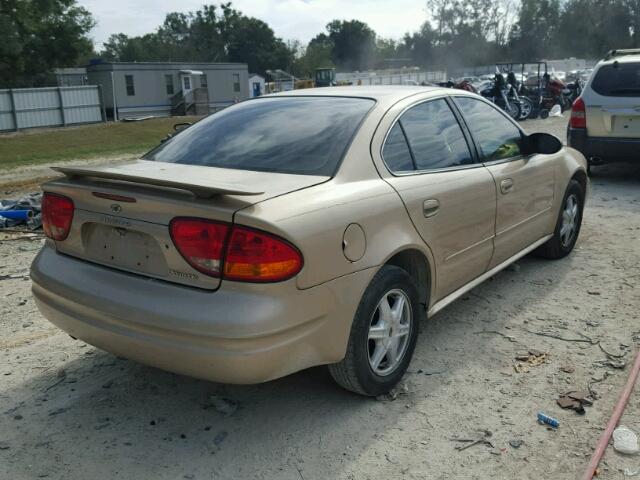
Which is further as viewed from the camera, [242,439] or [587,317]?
[587,317]

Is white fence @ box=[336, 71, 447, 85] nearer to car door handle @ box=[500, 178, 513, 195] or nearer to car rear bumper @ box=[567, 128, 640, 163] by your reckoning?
car rear bumper @ box=[567, 128, 640, 163]

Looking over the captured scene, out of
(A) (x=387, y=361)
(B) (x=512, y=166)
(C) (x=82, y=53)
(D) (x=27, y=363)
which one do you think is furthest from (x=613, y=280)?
(C) (x=82, y=53)

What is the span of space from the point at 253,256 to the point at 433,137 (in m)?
1.77

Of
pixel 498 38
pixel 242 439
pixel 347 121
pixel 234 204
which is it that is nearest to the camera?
pixel 234 204

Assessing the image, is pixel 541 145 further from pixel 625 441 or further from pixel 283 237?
pixel 283 237

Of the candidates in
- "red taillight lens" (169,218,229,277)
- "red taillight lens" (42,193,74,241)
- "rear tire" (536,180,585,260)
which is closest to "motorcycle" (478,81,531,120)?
"rear tire" (536,180,585,260)

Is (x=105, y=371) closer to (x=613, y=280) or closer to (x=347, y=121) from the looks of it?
→ (x=347, y=121)

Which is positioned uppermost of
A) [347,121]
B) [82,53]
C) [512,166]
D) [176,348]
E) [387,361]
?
[82,53]

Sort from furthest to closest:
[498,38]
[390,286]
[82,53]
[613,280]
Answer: [498,38] < [82,53] < [613,280] < [390,286]

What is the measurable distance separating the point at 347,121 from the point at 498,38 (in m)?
114

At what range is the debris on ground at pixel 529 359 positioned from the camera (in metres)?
3.64

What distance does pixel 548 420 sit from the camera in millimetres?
3061

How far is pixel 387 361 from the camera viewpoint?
332 cm

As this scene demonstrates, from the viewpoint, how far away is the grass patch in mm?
17219
